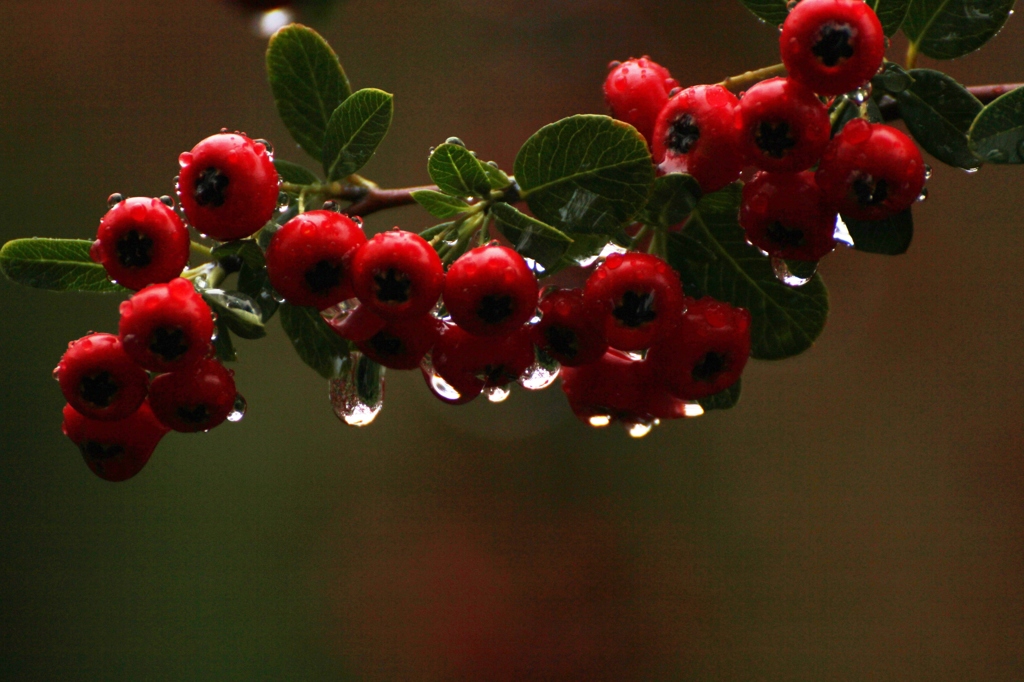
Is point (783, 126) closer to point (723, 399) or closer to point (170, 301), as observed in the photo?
point (723, 399)

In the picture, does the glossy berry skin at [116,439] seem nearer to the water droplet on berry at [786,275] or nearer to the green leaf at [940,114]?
the water droplet on berry at [786,275]

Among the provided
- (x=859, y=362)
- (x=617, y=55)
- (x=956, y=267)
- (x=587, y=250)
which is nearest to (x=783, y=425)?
(x=859, y=362)

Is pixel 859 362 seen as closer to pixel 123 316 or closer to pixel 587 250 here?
pixel 587 250

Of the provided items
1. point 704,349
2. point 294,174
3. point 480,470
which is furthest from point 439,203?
point 480,470

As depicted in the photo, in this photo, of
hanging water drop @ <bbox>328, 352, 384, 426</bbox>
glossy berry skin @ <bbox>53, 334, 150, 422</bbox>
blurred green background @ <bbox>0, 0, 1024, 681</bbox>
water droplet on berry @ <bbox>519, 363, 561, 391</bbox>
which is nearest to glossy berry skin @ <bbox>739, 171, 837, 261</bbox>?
water droplet on berry @ <bbox>519, 363, 561, 391</bbox>

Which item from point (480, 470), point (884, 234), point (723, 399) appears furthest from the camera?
point (480, 470)
